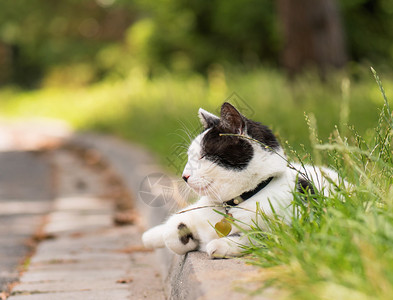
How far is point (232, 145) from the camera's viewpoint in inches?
112

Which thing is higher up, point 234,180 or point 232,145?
point 232,145

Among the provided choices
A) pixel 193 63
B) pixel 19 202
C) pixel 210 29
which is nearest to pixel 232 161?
pixel 19 202

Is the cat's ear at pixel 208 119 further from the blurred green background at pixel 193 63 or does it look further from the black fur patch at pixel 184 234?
the black fur patch at pixel 184 234

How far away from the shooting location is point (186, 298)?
2.62 metres

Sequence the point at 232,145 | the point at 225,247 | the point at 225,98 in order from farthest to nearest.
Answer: the point at 225,98 → the point at 232,145 → the point at 225,247

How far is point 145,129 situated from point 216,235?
24.6 feet

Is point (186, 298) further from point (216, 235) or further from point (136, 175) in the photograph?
point (136, 175)

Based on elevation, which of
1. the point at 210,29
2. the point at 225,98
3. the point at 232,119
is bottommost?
the point at 232,119

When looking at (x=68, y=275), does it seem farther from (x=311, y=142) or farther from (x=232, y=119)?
(x=311, y=142)

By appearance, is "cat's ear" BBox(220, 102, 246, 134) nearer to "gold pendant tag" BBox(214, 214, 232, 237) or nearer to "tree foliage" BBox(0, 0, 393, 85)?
"gold pendant tag" BBox(214, 214, 232, 237)

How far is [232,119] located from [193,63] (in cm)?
1682

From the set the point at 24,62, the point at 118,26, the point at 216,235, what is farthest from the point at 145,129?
the point at 24,62

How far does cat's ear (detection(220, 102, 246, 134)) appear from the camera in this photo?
9.21 feet

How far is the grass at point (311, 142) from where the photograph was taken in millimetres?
2059
